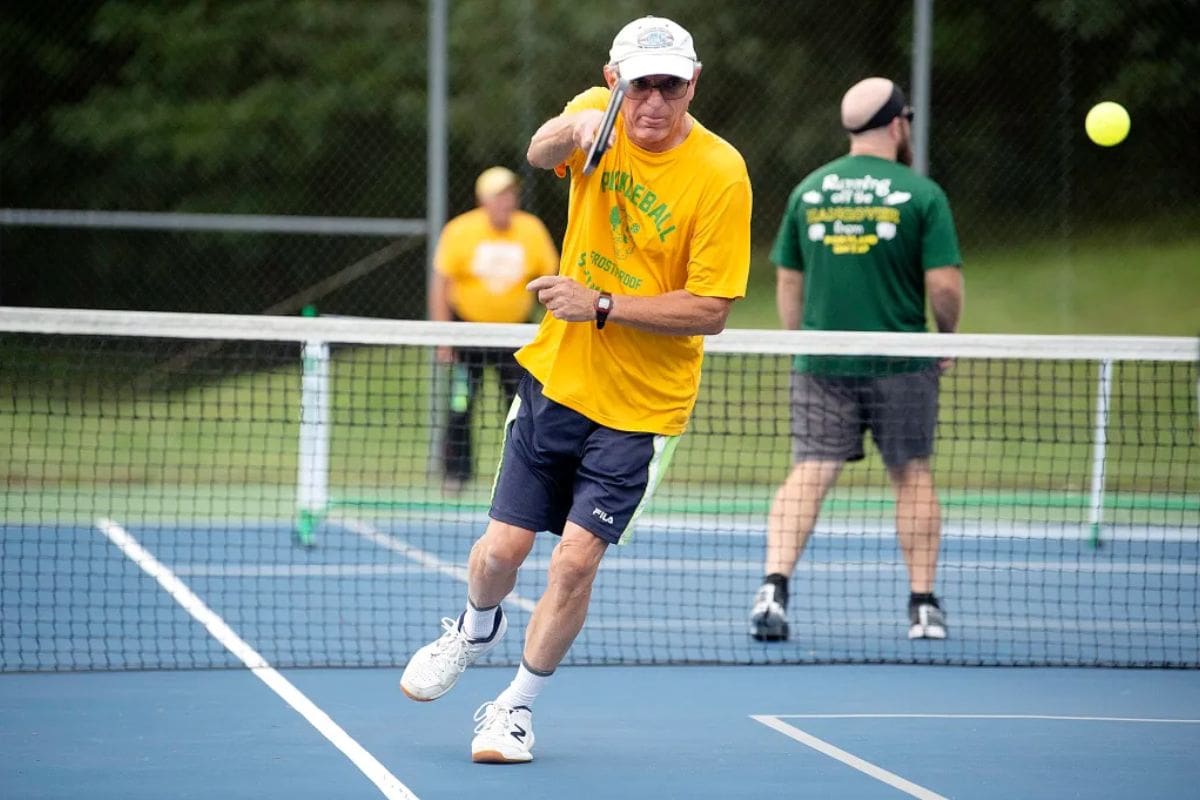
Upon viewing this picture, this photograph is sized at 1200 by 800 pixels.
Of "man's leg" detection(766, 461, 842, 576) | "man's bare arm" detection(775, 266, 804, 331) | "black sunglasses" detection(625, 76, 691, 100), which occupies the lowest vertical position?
"man's leg" detection(766, 461, 842, 576)

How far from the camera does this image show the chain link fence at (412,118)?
12.4 m

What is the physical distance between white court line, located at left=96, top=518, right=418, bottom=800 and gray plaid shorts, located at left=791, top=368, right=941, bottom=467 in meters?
2.25

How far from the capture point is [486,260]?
11555 mm

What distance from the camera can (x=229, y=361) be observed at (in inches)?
497

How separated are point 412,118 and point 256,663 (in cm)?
762

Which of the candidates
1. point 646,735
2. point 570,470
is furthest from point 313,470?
point 570,470

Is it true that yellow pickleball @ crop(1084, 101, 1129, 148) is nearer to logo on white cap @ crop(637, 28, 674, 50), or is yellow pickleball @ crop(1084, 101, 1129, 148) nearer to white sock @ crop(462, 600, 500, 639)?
logo on white cap @ crop(637, 28, 674, 50)

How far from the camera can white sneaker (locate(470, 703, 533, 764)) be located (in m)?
4.92

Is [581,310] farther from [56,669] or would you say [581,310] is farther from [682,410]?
[56,669]

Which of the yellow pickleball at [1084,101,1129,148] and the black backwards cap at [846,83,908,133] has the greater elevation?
the yellow pickleball at [1084,101,1129,148]

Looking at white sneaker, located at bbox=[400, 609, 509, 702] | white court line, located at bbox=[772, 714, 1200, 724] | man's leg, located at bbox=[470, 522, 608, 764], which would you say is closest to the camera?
man's leg, located at bbox=[470, 522, 608, 764]

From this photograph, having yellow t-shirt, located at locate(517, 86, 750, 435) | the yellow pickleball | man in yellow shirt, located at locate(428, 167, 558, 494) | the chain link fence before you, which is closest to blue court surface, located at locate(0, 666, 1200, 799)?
yellow t-shirt, located at locate(517, 86, 750, 435)

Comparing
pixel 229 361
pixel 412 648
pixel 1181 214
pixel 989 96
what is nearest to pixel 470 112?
pixel 229 361

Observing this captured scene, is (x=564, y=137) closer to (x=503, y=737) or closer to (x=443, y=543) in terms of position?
(x=503, y=737)
